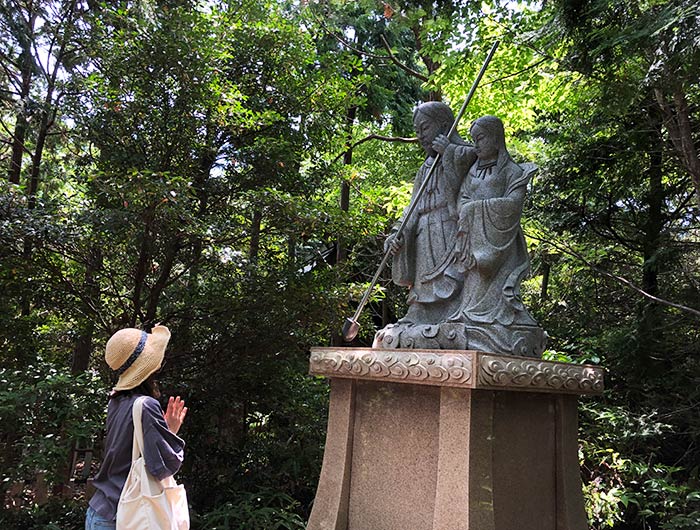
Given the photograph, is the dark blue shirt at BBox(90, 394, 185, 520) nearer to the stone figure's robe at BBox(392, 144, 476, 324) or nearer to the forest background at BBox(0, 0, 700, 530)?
the stone figure's robe at BBox(392, 144, 476, 324)

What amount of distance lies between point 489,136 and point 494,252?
911 mm

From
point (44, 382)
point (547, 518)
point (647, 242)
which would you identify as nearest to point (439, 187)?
point (547, 518)

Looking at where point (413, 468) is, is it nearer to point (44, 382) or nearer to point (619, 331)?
point (44, 382)

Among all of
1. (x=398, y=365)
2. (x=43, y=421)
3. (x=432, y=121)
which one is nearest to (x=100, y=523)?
(x=398, y=365)

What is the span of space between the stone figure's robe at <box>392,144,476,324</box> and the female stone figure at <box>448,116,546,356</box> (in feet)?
0.38

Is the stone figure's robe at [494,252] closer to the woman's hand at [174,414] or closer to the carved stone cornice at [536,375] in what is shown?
the carved stone cornice at [536,375]

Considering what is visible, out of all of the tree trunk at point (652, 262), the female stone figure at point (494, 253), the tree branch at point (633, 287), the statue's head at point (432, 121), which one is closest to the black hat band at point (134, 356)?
the female stone figure at point (494, 253)

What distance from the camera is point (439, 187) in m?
4.46

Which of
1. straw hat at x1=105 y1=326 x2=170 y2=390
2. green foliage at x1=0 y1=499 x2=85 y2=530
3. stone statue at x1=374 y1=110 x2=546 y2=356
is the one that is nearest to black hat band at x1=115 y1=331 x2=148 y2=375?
straw hat at x1=105 y1=326 x2=170 y2=390

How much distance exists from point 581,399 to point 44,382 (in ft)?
19.8

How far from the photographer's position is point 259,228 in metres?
6.57

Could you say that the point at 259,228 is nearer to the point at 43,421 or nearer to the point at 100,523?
the point at 43,421

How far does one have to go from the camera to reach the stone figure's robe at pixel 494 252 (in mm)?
3838

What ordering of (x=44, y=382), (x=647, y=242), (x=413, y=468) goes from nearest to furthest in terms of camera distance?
(x=413, y=468)
(x=44, y=382)
(x=647, y=242)
